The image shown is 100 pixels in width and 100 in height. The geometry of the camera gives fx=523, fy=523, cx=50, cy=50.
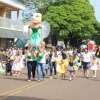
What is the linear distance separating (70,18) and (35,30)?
49649mm

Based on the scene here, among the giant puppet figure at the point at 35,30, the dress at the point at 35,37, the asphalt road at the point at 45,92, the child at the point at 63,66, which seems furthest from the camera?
the child at the point at 63,66

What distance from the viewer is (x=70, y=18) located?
7431 centimetres

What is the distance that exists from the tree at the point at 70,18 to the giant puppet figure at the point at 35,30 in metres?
46.2

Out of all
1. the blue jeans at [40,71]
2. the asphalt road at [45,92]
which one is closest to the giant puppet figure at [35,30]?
the blue jeans at [40,71]

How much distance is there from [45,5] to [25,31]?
5136cm

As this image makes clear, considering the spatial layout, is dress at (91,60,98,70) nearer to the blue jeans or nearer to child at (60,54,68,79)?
child at (60,54,68,79)

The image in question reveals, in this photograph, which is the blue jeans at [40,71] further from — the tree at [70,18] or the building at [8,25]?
the tree at [70,18]

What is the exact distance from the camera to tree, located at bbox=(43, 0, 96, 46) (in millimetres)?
72375

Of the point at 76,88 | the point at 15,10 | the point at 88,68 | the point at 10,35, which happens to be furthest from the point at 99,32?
the point at 76,88

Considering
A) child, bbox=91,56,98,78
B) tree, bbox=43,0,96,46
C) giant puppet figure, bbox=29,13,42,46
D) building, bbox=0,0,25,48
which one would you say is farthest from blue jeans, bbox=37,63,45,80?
tree, bbox=43,0,96,46

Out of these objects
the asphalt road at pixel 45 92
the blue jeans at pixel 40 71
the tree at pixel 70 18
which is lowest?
the asphalt road at pixel 45 92

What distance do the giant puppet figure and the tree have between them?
4620 centimetres

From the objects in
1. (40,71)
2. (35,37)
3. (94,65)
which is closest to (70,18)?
(94,65)

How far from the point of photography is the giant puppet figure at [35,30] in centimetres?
2462
